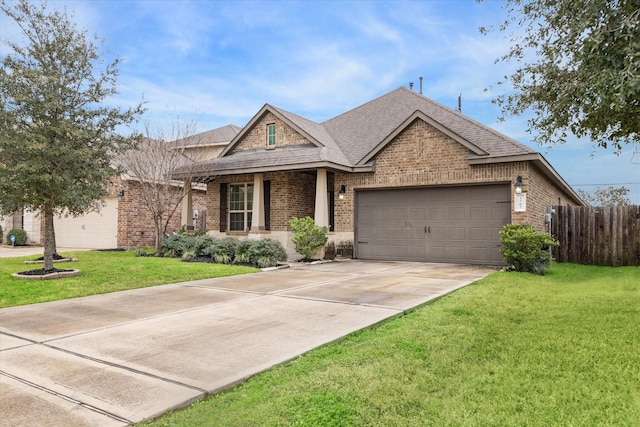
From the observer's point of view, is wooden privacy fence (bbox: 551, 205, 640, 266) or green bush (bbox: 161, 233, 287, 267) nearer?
green bush (bbox: 161, 233, 287, 267)

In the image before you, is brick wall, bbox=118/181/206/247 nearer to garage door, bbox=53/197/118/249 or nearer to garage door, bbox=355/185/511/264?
garage door, bbox=53/197/118/249

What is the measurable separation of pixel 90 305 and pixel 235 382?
468cm

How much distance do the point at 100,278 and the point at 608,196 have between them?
4662cm

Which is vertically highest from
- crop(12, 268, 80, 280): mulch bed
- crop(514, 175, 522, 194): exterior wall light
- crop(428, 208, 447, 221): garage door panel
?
crop(514, 175, 522, 194): exterior wall light

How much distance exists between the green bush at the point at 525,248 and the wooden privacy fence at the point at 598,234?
3.94 metres

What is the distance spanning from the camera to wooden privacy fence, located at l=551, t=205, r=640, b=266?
1367 centimetres

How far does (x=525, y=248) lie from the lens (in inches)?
440

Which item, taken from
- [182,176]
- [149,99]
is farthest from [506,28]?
[182,176]

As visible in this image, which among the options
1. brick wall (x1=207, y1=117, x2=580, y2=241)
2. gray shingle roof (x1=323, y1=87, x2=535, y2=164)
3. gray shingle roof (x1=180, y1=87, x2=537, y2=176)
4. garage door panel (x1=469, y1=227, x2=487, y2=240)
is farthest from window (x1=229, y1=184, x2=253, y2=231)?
garage door panel (x1=469, y1=227, x2=487, y2=240)

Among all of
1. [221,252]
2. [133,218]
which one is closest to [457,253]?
[221,252]

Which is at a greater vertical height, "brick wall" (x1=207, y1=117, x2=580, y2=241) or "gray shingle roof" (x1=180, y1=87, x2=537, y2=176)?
"gray shingle roof" (x1=180, y1=87, x2=537, y2=176)

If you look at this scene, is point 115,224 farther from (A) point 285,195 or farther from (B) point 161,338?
(B) point 161,338

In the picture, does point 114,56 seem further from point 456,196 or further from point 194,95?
point 456,196

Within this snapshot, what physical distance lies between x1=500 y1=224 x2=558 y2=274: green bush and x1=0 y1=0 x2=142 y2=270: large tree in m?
10.3
